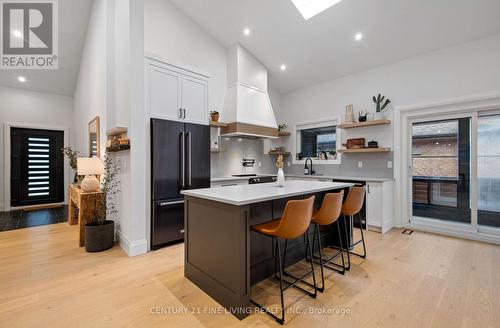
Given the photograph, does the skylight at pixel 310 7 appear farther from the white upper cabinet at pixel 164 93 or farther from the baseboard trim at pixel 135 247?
the baseboard trim at pixel 135 247

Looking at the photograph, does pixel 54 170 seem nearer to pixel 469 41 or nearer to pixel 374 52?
pixel 374 52

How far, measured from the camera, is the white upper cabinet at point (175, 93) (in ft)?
10.4

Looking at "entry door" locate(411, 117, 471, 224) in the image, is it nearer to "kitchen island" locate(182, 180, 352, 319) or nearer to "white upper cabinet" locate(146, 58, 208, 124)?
"kitchen island" locate(182, 180, 352, 319)

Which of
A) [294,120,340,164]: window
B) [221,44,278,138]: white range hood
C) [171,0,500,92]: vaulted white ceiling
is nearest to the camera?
[171,0,500,92]: vaulted white ceiling

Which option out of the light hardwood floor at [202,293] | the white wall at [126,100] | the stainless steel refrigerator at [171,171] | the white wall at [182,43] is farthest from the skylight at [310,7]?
the light hardwood floor at [202,293]

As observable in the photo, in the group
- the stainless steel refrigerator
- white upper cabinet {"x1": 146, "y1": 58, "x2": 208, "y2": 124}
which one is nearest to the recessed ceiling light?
white upper cabinet {"x1": 146, "y1": 58, "x2": 208, "y2": 124}

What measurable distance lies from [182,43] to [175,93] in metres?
1.53

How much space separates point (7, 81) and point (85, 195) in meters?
4.85

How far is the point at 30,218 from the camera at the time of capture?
16.1 ft

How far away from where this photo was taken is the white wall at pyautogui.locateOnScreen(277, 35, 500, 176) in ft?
11.3

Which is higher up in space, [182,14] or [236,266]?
[182,14]

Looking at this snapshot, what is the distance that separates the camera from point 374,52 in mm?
4109

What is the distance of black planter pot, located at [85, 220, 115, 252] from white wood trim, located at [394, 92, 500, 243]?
4.67m

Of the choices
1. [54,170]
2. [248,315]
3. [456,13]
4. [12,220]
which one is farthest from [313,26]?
[54,170]
